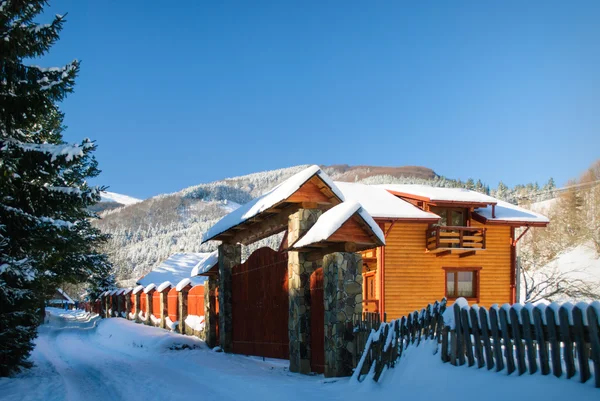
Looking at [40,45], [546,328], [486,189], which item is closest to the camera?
[546,328]

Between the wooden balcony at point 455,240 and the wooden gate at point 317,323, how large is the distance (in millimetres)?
15084

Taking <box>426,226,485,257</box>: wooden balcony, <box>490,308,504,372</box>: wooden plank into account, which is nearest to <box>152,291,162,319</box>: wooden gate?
<box>426,226,485,257</box>: wooden balcony

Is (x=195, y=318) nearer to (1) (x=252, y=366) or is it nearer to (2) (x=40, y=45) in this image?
(1) (x=252, y=366)

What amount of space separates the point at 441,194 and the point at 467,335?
20.6 meters

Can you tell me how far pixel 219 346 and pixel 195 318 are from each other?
5032 millimetres

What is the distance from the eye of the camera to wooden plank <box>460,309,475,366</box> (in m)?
7.08

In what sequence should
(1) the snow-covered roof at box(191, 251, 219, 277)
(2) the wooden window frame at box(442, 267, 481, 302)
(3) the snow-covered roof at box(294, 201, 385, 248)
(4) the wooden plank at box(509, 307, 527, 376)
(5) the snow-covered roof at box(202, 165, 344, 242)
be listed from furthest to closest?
1. (2) the wooden window frame at box(442, 267, 481, 302)
2. (1) the snow-covered roof at box(191, 251, 219, 277)
3. (5) the snow-covered roof at box(202, 165, 344, 242)
4. (3) the snow-covered roof at box(294, 201, 385, 248)
5. (4) the wooden plank at box(509, 307, 527, 376)

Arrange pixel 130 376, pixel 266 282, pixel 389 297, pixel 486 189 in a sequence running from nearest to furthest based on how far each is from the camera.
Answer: pixel 130 376
pixel 266 282
pixel 389 297
pixel 486 189

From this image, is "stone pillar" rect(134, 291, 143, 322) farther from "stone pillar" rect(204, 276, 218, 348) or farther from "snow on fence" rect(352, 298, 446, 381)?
"snow on fence" rect(352, 298, 446, 381)

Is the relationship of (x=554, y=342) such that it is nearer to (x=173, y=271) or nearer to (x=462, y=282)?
(x=462, y=282)

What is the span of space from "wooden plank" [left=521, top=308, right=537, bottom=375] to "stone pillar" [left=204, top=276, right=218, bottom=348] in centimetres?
1337

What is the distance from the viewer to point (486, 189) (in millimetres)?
127562

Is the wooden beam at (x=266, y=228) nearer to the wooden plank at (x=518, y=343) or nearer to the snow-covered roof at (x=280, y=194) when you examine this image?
the snow-covered roof at (x=280, y=194)

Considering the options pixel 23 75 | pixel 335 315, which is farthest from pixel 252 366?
pixel 23 75
